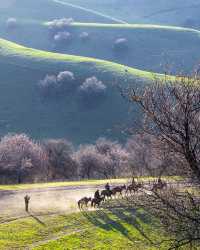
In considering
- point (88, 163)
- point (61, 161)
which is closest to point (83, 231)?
point (88, 163)

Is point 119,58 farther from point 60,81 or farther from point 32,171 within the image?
point 32,171

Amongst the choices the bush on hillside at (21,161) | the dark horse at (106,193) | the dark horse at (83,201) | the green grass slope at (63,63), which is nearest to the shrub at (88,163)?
the bush on hillside at (21,161)

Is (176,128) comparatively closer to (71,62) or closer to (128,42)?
(71,62)

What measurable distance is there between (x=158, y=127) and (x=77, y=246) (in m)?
20.3

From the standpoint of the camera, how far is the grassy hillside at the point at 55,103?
309 feet

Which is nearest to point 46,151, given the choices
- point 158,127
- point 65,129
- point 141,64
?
point 65,129

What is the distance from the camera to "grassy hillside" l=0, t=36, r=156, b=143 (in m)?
94.1

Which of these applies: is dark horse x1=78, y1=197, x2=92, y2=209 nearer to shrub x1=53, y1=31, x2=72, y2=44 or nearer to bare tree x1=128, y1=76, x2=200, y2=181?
bare tree x1=128, y1=76, x2=200, y2=181

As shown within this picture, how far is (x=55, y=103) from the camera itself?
10425 centimetres

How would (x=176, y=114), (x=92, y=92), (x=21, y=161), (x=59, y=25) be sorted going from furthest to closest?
(x=59, y=25) → (x=92, y=92) → (x=21, y=161) → (x=176, y=114)

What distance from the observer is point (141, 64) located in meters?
147

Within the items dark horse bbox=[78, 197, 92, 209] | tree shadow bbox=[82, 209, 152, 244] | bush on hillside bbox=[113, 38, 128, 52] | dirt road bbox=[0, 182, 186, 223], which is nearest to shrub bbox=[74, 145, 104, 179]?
dirt road bbox=[0, 182, 186, 223]

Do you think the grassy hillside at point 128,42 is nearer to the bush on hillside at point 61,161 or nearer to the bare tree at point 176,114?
the bush on hillside at point 61,161

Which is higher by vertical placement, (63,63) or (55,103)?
(63,63)
